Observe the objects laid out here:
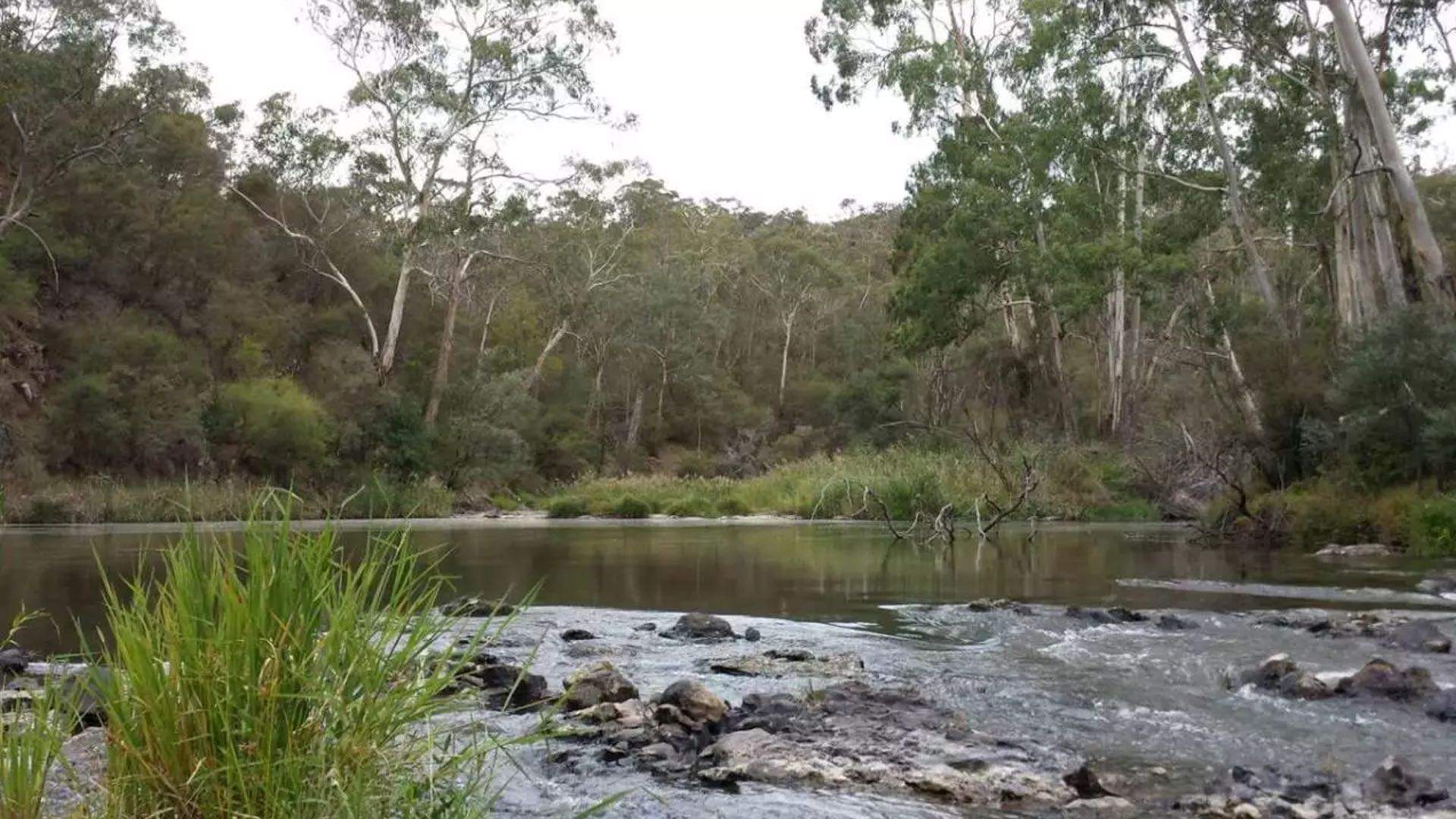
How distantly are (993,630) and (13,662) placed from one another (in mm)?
5496

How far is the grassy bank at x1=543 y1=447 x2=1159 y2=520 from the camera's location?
894 inches

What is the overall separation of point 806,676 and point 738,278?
47.9 m

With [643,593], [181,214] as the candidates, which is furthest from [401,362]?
[643,593]

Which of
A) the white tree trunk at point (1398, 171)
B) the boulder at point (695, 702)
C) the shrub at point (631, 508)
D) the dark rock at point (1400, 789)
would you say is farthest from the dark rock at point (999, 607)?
the shrub at point (631, 508)

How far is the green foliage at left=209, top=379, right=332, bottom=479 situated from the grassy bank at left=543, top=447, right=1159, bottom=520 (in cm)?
576

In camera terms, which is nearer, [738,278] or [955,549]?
[955,549]

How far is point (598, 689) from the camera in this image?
5254 mm

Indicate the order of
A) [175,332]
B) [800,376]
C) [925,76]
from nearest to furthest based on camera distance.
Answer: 1. [925,76]
2. [175,332]
3. [800,376]

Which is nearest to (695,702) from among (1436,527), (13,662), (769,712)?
(769,712)

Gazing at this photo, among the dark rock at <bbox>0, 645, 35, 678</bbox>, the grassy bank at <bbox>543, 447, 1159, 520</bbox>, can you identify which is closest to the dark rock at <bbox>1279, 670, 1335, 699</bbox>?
the dark rock at <bbox>0, 645, 35, 678</bbox>

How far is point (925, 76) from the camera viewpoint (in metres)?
29.1

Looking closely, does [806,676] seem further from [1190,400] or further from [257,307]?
[257,307]

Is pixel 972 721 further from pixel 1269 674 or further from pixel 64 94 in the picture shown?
pixel 64 94

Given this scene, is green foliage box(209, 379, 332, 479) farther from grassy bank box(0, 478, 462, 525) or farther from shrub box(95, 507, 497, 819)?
shrub box(95, 507, 497, 819)
